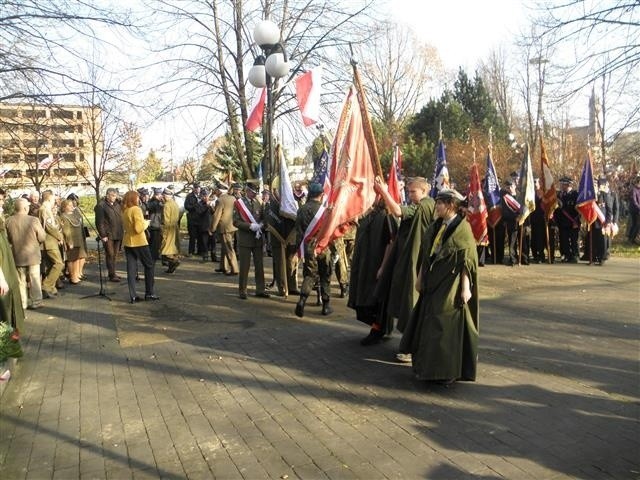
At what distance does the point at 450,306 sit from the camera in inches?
194

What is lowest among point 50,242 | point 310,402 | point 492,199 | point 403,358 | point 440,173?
point 310,402

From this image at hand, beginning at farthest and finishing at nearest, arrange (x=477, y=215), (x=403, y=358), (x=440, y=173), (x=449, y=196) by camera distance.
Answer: (x=440, y=173)
(x=477, y=215)
(x=403, y=358)
(x=449, y=196)

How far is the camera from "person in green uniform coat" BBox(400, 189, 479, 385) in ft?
16.2

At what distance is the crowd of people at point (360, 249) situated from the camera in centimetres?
501

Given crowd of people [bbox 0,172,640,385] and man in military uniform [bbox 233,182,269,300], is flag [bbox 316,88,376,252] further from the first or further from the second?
man in military uniform [bbox 233,182,269,300]

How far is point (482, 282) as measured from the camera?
34.4ft

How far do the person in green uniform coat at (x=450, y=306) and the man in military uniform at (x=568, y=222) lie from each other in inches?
373

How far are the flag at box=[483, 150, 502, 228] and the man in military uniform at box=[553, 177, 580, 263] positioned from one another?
1.61 meters

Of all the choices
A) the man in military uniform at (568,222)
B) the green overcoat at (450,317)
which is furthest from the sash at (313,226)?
the man in military uniform at (568,222)

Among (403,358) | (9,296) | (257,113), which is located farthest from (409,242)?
(257,113)

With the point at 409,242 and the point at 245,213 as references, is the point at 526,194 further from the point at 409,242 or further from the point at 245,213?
the point at 409,242

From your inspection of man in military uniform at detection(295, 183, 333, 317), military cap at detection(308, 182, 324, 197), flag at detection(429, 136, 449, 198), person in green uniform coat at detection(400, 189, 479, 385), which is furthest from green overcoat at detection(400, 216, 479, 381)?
flag at detection(429, 136, 449, 198)

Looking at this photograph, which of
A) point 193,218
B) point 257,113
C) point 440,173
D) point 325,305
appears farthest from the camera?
point 193,218

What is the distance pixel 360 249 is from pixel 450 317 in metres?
1.90
